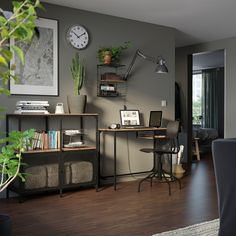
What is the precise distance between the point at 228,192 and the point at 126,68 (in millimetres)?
3431

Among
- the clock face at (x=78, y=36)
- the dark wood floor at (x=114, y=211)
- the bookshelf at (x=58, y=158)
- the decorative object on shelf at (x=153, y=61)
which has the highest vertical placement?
the clock face at (x=78, y=36)

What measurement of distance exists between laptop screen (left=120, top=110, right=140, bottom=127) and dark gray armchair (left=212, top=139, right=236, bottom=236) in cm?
296

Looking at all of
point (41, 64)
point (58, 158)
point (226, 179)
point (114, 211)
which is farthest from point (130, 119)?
point (226, 179)

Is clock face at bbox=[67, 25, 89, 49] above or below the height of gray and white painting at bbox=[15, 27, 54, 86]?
above

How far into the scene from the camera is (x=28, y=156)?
4.14 m

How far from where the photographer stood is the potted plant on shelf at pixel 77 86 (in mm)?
4461

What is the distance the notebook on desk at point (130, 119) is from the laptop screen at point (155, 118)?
0.68ft

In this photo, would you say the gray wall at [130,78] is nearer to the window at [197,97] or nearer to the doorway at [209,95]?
the doorway at [209,95]

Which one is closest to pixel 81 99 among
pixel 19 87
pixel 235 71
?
pixel 19 87

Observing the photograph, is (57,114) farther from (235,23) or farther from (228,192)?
(235,23)

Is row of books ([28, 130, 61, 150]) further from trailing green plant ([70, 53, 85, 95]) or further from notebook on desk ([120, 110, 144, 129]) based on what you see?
notebook on desk ([120, 110, 144, 129])

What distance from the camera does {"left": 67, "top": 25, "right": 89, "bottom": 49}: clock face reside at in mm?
4727

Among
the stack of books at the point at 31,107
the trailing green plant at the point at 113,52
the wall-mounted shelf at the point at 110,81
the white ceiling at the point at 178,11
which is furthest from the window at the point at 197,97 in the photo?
the stack of books at the point at 31,107

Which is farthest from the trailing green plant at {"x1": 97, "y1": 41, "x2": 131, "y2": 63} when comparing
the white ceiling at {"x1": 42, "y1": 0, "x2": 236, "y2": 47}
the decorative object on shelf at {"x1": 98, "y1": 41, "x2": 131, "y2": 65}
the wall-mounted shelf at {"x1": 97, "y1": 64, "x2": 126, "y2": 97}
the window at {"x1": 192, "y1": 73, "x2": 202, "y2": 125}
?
the window at {"x1": 192, "y1": 73, "x2": 202, "y2": 125}
